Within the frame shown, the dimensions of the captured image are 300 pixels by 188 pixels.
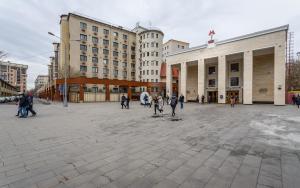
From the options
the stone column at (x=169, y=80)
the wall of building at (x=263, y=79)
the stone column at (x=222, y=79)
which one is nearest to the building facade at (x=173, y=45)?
the stone column at (x=169, y=80)

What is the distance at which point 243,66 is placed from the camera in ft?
98.0

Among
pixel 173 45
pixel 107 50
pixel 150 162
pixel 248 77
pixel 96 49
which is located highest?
pixel 173 45

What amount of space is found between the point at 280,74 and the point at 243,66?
21.5 ft

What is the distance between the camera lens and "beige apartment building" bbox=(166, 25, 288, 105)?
24.3 m

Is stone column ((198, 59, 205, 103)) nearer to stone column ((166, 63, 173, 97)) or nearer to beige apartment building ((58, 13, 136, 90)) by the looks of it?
stone column ((166, 63, 173, 97))

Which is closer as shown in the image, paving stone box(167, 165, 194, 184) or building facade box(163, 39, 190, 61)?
paving stone box(167, 165, 194, 184)

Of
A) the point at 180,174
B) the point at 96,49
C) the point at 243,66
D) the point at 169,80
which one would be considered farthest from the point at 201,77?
the point at 180,174

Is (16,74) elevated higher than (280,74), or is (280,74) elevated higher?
(16,74)

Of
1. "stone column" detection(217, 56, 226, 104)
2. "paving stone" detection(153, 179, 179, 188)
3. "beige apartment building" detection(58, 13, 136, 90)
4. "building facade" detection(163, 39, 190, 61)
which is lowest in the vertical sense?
"paving stone" detection(153, 179, 179, 188)

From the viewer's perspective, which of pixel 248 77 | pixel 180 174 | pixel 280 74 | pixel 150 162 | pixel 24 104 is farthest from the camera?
pixel 248 77

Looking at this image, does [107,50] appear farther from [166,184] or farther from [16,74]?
[16,74]

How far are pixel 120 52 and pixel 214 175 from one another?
49223mm

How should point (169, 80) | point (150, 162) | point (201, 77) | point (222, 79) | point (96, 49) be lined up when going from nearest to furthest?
point (150, 162)
point (222, 79)
point (201, 77)
point (169, 80)
point (96, 49)

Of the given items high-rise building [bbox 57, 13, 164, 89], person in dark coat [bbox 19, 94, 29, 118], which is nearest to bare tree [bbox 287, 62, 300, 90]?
high-rise building [bbox 57, 13, 164, 89]
